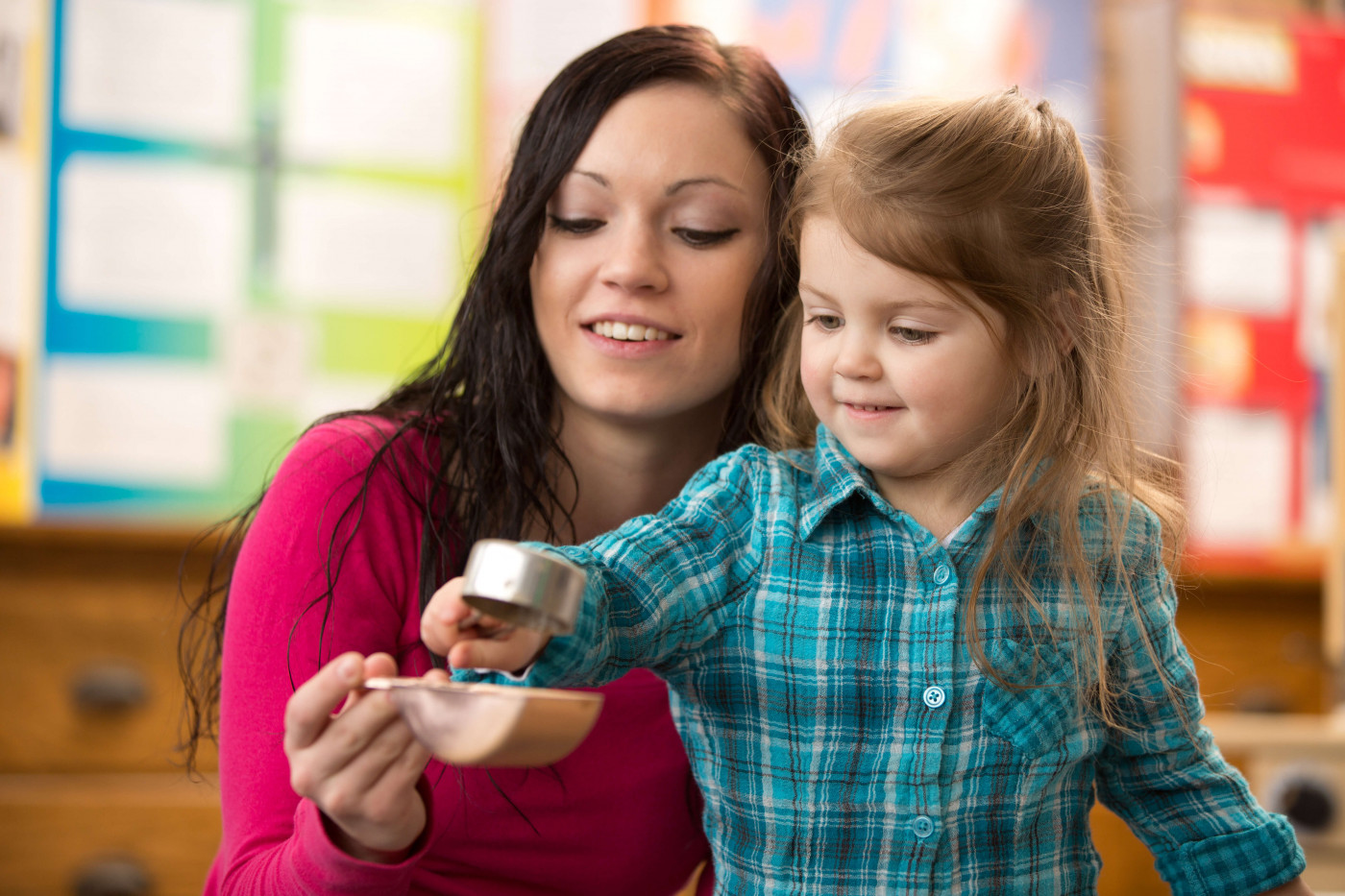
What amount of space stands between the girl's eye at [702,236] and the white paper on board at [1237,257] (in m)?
1.49

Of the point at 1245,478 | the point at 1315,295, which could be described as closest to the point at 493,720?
the point at 1245,478

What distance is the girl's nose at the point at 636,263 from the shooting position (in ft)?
3.05

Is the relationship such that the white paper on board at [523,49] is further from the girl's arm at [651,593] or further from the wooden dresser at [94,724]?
the girl's arm at [651,593]

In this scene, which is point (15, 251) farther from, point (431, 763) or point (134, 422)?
point (431, 763)

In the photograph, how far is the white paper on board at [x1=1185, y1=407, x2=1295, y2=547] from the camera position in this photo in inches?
86.6

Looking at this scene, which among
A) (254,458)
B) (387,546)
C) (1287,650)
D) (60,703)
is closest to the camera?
(387,546)

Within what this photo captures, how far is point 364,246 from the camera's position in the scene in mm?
1928

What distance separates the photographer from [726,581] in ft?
2.47

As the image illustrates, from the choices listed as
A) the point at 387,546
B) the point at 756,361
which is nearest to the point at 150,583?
the point at 387,546

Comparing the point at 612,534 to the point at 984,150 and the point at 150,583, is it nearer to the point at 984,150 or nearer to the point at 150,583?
the point at 984,150

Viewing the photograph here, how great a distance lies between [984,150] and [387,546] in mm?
531

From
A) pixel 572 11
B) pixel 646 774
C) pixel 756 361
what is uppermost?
pixel 572 11

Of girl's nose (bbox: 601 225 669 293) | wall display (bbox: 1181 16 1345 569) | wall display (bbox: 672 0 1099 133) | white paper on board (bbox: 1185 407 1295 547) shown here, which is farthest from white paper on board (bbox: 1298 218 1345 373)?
girl's nose (bbox: 601 225 669 293)

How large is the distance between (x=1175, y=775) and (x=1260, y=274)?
1.69 metres
